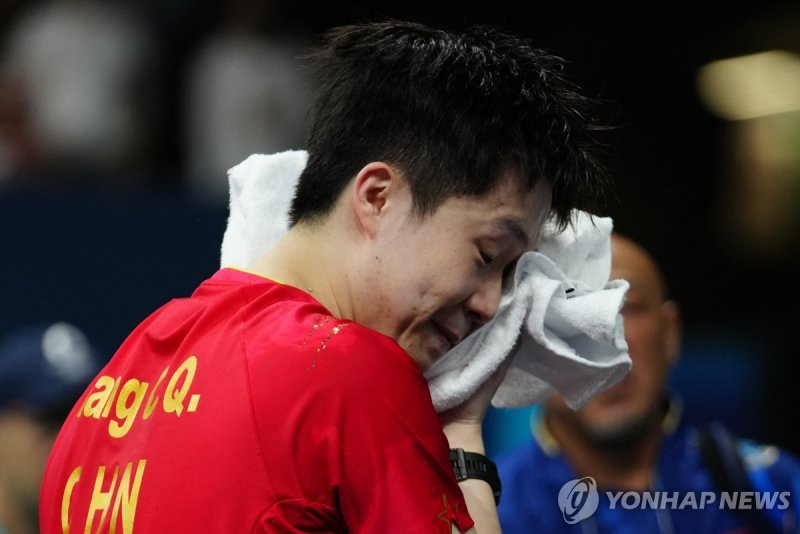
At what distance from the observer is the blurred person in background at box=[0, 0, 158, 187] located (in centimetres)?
367

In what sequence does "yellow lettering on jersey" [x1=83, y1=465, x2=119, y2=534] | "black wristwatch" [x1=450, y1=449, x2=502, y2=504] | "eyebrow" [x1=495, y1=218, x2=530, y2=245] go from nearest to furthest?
"yellow lettering on jersey" [x1=83, y1=465, x2=119, y2=534] → "eyebrow" [x1=495, y1=218, x2=530, y2=245] → "black wristwatch" [x1=450, y1=449, x2=502, y2=504]

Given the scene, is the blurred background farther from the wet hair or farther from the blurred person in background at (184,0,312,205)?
the wet hair

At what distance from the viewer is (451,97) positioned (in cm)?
148

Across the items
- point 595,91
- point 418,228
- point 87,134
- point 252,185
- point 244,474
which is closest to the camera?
point 244,474

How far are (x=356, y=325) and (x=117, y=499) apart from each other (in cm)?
34

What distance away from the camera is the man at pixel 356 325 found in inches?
49.6

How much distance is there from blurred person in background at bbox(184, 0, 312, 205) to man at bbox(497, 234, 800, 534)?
1.68 meters

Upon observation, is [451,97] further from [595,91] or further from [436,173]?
[595,91]

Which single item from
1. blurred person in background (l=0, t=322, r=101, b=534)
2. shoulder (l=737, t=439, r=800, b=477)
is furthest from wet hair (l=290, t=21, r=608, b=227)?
blurred person in background (l=0, t=322, r=101, b=534)

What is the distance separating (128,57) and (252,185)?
218 cm

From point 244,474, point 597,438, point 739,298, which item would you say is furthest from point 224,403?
point 739,298

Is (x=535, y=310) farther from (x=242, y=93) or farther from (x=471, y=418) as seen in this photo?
(x=242, y=93)

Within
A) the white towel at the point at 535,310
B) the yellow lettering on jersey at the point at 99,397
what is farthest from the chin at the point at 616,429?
the yellow lettering on jersey at the point at 99,397

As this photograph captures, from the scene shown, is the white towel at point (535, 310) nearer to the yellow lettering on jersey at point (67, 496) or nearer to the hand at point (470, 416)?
the hand at point (470, 416)
